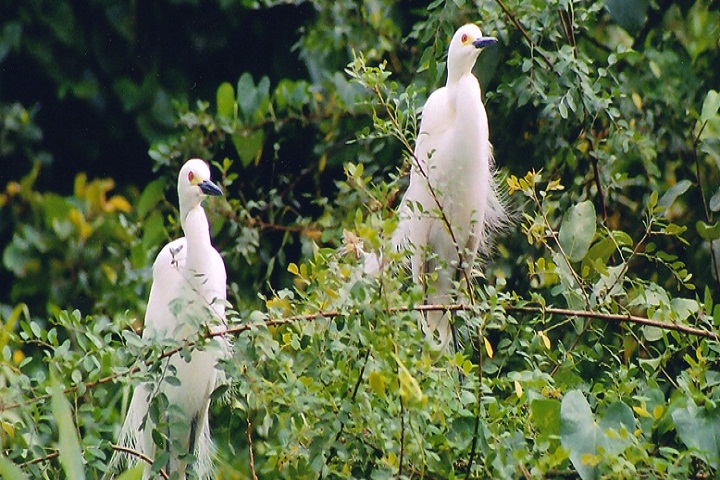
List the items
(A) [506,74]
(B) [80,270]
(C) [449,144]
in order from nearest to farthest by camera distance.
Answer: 1. (C) [449,144]
2. (A) [506,74]
3. (B) [80,270]

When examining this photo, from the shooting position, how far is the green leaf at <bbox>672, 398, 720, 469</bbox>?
1.75 meters

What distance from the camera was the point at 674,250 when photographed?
2.97m

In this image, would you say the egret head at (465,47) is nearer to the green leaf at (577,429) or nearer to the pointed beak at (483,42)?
the pointed beak at (483,42)

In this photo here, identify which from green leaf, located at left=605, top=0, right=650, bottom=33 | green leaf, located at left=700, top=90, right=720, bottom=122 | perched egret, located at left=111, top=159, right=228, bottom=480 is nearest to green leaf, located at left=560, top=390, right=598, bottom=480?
perched egret, located at left=111, top=159, right=228, bottom=480

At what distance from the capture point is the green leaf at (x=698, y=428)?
1.75 metres

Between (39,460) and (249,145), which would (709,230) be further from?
(249,145)

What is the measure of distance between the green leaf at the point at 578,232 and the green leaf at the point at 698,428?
487 millimetres

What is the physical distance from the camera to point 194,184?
8.16ft

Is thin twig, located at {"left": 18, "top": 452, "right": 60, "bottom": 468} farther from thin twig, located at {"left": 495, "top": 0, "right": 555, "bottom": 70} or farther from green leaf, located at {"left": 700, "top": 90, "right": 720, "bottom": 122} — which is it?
green leaf, located at {"left": 700, "top": 90, "right": 720, "bottom": 122}

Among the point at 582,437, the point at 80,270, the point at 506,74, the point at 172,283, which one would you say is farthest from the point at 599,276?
the point at 80,270

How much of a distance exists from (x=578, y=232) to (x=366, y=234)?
2.48 feet

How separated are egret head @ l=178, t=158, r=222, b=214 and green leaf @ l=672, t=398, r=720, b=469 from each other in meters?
1.13

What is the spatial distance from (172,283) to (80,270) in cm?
163

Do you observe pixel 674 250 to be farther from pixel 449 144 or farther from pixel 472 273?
pixel 472 273
